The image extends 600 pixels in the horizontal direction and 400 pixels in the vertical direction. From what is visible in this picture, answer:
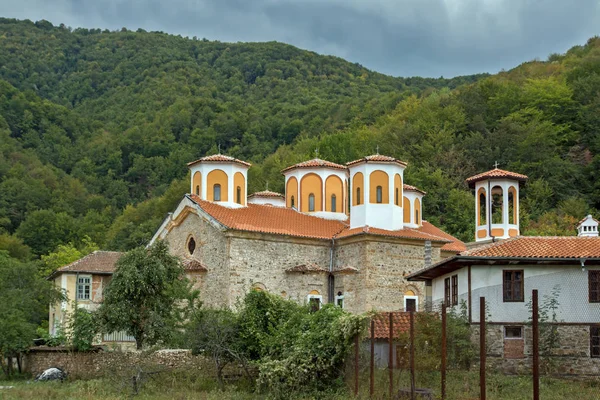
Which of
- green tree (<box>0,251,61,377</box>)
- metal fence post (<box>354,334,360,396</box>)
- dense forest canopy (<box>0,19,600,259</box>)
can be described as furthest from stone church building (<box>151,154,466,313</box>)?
dense forest canopy (<box>0,19,600,259</box>)

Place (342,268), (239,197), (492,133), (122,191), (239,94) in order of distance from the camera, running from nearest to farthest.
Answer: (342,268) < (239,197) < (492,133) < (122,191) < (239,94)

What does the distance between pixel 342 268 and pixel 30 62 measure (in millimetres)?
84751

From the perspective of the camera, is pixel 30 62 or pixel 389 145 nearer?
pixel 389 145

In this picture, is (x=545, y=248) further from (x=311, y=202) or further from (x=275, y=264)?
(x=311, y=202)

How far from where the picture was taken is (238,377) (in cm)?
2500

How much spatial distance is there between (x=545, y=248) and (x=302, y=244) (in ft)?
41.8

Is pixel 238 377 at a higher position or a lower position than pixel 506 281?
lower

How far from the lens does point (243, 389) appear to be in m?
23.4

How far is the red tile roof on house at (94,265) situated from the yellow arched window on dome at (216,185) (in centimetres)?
557

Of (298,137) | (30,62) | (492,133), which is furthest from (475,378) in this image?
(30,62)

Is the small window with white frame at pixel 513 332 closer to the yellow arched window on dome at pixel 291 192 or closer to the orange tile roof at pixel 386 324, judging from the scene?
the orange tile roof at pixel 386 324

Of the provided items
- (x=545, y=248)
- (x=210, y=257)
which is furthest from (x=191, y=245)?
(x=545, y=248)

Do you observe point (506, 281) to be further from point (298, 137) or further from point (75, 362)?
point (298, 137)

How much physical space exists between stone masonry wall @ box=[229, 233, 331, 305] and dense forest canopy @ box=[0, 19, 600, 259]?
1661cm
